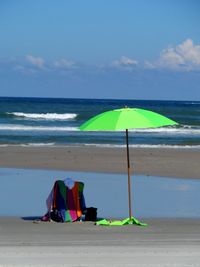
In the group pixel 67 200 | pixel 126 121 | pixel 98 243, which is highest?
pixel 126 121

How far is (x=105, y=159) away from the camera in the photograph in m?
19.2

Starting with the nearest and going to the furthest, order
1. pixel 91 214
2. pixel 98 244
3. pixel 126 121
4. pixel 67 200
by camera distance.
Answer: pixel 98 244
pixel 126 121
pixel 91 214
pixel 67 200

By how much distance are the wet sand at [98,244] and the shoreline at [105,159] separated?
671 cm

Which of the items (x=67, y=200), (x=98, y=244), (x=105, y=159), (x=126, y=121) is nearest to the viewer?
(x=98, y=244)

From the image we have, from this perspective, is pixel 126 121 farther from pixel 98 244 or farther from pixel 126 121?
pixel 98 244

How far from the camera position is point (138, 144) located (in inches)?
1003

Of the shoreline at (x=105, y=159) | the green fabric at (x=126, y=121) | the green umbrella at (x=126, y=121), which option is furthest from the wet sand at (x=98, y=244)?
the shoreline at (x=105, y=159)

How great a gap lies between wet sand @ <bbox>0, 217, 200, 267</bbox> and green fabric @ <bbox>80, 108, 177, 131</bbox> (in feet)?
4.04

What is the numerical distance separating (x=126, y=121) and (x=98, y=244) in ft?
6.29

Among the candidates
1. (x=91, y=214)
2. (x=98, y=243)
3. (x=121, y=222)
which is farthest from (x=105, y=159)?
(x=98, y=243)

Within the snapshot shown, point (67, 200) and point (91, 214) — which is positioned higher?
point (67, 200)

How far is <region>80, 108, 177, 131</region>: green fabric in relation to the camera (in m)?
9.22

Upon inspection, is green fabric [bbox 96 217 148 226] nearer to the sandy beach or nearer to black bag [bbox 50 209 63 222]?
the sandy beach

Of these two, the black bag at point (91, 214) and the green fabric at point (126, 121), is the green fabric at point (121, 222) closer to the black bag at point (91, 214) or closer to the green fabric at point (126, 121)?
the black bag at point (91, 214)
